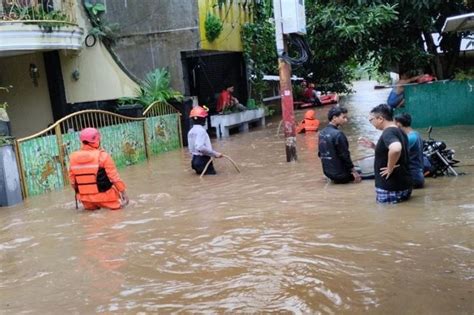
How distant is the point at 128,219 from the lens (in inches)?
293

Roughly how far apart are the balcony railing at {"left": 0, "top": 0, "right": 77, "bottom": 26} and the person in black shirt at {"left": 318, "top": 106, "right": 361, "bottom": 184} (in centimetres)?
800

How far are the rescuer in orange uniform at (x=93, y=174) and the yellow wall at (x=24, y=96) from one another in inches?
380

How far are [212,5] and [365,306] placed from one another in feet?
46.7

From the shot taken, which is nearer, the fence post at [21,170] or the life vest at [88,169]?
the life vest at [88,169]

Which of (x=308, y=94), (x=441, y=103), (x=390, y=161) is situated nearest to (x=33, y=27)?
(x=390, y=161)

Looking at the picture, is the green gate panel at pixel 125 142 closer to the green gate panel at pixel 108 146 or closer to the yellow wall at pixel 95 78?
the green gate panel at pixel 108 146

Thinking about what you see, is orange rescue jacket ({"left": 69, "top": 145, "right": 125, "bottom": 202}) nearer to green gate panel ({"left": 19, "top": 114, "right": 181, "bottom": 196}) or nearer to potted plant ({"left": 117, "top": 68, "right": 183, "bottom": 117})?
green gate panel ({"left": 19, "top": 114, "right": 181, "bottom": 196})

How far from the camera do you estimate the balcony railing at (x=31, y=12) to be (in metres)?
13.1

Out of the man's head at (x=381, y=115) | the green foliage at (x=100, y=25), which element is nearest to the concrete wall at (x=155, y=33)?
the green foliage at (x=100, y=25)

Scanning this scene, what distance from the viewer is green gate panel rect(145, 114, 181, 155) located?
45.6ft

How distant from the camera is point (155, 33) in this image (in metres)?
16.8

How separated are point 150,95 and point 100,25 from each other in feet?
9.10

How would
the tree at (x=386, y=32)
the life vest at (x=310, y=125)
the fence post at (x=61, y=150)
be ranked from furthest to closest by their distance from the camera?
1. the life vest at (x=310, y=125)
2. the tree at (x=386, y=32)
3. the fence post at (x=61, y=150)

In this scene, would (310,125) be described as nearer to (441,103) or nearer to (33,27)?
(441,103)
